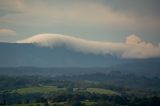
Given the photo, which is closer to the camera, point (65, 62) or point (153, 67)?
point (153, 67)

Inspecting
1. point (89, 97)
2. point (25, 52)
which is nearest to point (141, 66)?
point (25, 52)

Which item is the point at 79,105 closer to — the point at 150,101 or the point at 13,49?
the point at 150,101

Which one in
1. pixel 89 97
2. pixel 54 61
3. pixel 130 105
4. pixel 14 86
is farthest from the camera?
pixel 54 61

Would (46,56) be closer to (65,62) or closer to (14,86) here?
(65,62)

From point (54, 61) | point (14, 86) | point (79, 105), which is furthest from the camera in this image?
point (54, 61)

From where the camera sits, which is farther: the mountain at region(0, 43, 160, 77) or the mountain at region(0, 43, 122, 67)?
the mountain at region(0, 43, 122, 67)

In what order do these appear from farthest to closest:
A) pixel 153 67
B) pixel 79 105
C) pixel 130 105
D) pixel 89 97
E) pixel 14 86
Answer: pixel 153 67 < pixel 14 86 < pixel 89 97 < pixel 130 105 < pixel 79 105

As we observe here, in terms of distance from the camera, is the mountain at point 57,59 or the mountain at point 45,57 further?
the mountain at point 45,57

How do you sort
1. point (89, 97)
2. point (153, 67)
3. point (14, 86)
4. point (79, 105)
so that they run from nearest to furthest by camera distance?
1. point (79, 105)
2. point (89, 97)
3. point (14, 86)
4. point (153, 67)

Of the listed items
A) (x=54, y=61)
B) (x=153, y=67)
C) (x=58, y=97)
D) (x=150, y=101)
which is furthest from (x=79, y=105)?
(x=54, y=61)
